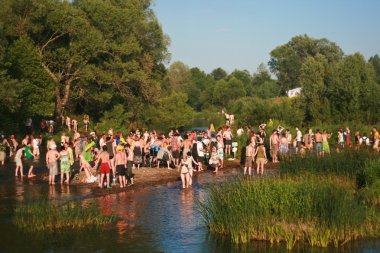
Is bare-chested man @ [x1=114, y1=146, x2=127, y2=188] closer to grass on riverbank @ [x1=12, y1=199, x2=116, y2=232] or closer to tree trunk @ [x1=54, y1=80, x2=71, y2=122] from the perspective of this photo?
grass on riverbank @ [x1=12, y1=199, x2=116, y2=232]

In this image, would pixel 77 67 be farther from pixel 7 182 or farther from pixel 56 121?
pixel 7 182

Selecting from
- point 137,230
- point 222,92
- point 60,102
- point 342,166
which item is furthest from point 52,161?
point 222,92

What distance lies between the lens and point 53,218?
51.9ft

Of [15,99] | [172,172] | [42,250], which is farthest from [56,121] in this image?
[42,250]

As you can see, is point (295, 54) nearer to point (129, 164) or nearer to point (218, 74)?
point (218, 74)

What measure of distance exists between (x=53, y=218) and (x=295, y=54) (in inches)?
4947

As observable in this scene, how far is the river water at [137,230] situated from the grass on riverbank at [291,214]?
0.32 metres

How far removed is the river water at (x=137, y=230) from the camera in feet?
45.9

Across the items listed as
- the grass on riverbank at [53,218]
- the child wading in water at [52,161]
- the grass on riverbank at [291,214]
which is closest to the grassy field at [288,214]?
the grass on riverbank at [291,214]

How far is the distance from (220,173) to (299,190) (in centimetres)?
1416

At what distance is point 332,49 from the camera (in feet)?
432

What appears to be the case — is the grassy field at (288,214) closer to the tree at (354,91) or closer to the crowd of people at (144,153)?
the crowd of people at (144,153)

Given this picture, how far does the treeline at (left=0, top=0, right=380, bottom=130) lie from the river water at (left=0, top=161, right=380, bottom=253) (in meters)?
16.1

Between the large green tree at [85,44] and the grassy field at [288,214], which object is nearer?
the grassy field at [288,214]
